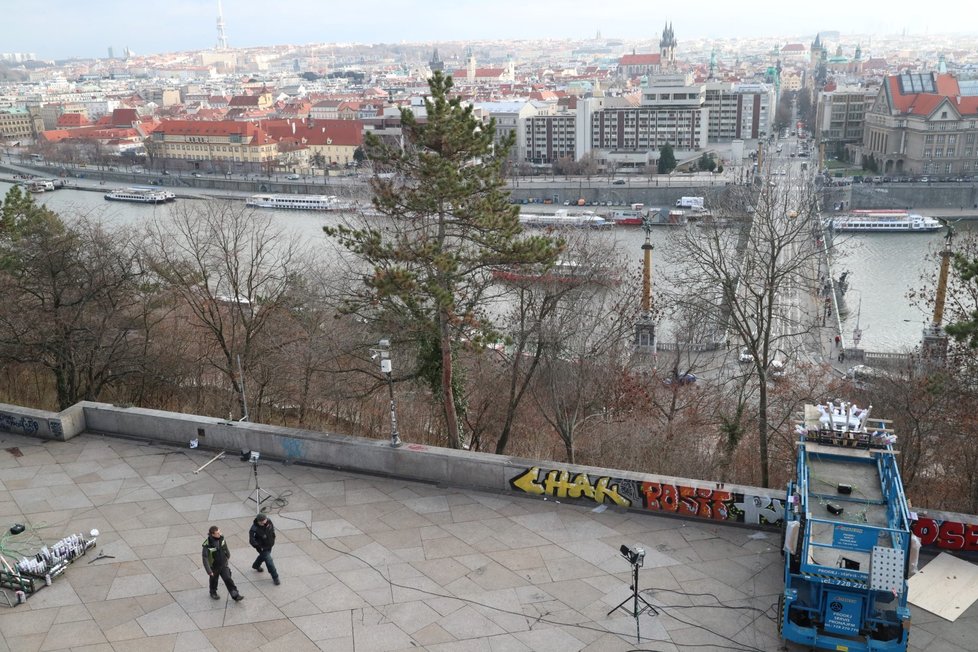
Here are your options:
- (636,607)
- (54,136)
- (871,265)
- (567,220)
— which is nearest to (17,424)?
(636,607)

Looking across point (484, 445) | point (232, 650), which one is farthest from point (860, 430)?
point (484, 445)

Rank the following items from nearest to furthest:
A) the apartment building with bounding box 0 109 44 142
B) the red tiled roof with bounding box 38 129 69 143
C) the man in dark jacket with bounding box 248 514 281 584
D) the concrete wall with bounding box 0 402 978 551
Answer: the man in dark jacket with bounding box 248 514 281 584, the concrete wall with bounding box 0 402 978 551, the red tiled roof with bounding box 38 129 69 143, the apartment building with bounding box 0 109 44 142

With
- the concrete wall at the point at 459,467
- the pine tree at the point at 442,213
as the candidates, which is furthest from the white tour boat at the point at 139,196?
the pine tree at the point at 442,213

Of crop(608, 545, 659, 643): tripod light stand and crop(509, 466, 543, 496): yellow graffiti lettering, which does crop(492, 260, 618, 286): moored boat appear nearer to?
crop(509, 466, 543, 496): yellow graffiti lettering

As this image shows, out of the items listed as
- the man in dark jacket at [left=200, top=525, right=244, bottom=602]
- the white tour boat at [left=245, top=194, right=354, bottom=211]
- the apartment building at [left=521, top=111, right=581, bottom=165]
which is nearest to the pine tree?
the man in dark jacket at [left=200, top=525, right=244, bottom=602]

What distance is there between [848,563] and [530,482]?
3253mm

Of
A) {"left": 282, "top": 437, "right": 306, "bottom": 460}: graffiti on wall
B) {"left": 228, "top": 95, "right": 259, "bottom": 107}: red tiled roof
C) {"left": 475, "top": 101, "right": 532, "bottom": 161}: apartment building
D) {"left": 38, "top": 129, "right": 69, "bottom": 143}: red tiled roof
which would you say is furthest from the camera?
{"left": 228, "top": 95, "right": 259, "bottom": 107}: red tiled roof

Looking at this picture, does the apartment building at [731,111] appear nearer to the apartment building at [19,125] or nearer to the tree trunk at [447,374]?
the tree trunk at [447,374]

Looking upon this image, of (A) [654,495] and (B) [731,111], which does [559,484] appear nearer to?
(A) [654,495]

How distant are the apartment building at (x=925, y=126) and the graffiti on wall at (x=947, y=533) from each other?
59821mm

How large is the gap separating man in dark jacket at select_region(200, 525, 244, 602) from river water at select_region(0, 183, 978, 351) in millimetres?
16405

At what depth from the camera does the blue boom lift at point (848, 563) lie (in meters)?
5.93

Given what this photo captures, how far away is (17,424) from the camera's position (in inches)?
411

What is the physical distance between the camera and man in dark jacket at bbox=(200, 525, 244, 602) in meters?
6.63
